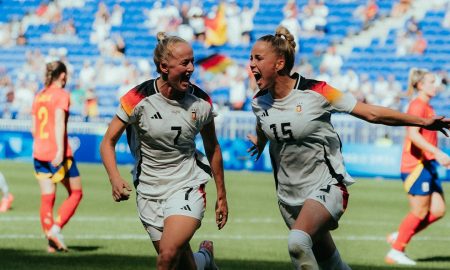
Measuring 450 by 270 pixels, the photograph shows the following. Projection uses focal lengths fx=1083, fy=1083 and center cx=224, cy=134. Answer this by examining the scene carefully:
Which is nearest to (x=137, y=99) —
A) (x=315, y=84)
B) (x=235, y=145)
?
(x=315, y=84)

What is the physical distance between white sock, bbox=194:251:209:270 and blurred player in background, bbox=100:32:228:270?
270 millimetres

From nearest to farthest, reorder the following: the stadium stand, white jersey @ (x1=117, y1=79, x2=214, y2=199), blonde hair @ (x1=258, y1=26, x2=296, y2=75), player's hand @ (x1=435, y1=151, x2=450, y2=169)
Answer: white jersey @ (x1=117, y1=79, x2=214, y2=199), blonde hair @ (x1=258, y1=26, x2=296, y2=75), player's hand @ (x1=435, y1=151, x2=450, y2=169), the stadium stand

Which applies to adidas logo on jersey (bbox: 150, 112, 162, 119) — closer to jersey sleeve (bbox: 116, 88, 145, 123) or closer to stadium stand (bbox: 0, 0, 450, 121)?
jersey sleeve (bbox: 116, 88, 145, 123)

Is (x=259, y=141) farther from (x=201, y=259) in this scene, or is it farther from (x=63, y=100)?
(x=63, y=100)

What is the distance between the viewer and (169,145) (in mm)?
8516

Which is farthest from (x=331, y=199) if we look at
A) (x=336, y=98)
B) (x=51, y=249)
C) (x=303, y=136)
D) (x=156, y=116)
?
(x=51, y=249)

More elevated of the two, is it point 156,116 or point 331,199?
point 156,116

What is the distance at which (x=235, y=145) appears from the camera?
30156 millimetres

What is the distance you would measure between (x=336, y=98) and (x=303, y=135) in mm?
394

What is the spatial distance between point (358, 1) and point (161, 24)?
7179 millimetres

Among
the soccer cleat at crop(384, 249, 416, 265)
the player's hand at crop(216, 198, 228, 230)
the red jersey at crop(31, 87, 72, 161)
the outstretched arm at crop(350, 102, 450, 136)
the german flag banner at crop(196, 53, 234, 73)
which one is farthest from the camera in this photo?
the german flag banner at crop(196, 53, 234, 73)

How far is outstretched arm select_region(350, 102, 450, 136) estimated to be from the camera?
814 centimetres

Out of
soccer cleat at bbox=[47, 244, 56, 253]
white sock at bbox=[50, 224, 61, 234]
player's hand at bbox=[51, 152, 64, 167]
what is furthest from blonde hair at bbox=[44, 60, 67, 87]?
soccer cleat at bbox=[47, 244, 56, 253]

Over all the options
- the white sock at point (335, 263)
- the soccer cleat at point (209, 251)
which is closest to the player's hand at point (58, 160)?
the soccer cleat at point (209, 251)
